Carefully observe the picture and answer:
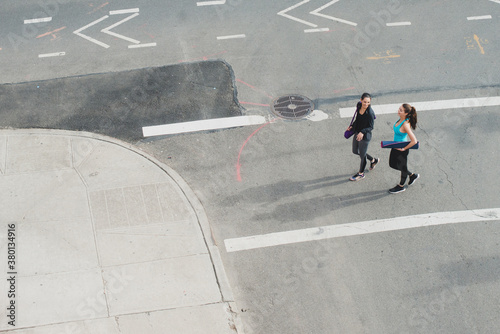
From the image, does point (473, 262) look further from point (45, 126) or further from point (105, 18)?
point (105, 18)

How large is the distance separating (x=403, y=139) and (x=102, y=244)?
17.9 ft

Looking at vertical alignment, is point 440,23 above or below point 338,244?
above

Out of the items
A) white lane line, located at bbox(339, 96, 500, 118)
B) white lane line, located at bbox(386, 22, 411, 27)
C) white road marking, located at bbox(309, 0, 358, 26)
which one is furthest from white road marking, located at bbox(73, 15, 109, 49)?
white lane line, located at bbox(386, 22, 411, 27)

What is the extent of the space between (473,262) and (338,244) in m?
2.22

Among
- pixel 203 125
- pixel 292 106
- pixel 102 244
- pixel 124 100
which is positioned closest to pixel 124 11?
pixel 124 100

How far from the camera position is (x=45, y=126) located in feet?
35.8

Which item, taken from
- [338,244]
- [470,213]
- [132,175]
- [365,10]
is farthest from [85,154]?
[365,10]

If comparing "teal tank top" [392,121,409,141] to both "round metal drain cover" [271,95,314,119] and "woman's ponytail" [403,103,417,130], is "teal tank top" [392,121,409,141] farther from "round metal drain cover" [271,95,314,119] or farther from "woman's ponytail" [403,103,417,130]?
"round metal drain cover" [271,95,314,119]

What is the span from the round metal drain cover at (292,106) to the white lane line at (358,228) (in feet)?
10.4

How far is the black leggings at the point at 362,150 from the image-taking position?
9.45 metres

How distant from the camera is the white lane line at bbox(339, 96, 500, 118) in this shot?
11.4 meters

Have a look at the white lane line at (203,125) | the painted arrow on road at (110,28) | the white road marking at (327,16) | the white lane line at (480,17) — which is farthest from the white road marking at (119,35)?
the white lane line at (480,17)

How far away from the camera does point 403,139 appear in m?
9.06

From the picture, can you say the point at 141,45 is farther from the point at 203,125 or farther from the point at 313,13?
the point at 313,13
